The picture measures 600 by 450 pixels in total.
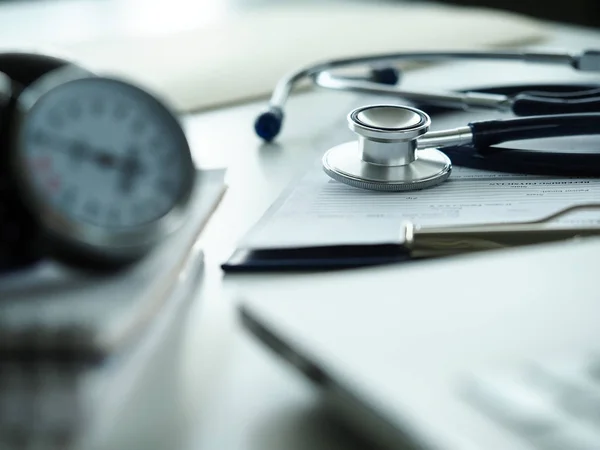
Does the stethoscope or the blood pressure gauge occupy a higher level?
the blood pressure gauge

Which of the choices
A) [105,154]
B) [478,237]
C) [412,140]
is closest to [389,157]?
[412,140]

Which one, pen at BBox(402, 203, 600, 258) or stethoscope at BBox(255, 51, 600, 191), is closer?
pen at BBox(402, 203, 600, 258)

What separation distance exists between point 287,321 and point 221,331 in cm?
10

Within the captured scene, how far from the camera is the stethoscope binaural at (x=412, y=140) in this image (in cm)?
62

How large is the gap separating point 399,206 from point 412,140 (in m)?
0.08

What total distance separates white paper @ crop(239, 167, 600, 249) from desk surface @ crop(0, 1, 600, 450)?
0.10ft

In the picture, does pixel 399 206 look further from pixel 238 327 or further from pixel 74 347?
pixel 74 347

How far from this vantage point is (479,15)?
1.34m

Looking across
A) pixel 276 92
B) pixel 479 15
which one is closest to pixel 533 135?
pixel 276 92

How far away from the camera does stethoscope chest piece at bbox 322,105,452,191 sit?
0.61m

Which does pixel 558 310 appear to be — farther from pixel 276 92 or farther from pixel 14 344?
pixel 276 92

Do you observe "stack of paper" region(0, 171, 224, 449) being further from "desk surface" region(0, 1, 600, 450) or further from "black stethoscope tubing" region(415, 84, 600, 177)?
"black stethoscope tubing" region(415, 84, 600, 177)

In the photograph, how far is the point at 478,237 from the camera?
19.4 inches

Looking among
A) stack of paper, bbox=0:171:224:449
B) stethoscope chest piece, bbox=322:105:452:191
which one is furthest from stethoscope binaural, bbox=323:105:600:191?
stack of paper, bbox=0:171:224:449
